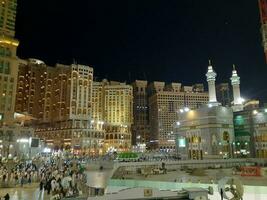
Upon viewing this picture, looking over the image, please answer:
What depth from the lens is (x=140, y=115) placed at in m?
166

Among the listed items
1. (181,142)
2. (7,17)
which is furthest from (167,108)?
(7,17)

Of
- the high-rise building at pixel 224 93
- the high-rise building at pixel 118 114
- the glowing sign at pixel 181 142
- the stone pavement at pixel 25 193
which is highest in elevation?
the high-rise building at pixel 224 93

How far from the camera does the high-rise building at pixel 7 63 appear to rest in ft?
223

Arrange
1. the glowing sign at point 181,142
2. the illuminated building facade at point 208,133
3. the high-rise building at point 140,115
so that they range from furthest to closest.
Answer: the high-rise building at point 140,115 → the glowing sign at point 181,142 → the illuminated building facade at point 208,133

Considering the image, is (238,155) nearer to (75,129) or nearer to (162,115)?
(75,129)

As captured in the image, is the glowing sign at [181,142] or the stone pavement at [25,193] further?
the glowing sign at [181,142]

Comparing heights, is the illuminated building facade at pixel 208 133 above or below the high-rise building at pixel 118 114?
below

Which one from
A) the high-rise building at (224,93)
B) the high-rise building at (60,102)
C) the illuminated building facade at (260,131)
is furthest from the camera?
the high-rise building at (224,93)

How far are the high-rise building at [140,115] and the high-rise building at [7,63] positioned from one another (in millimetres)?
97130

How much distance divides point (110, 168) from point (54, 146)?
2935 inches

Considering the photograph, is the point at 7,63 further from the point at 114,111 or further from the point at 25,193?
the point at 114,111

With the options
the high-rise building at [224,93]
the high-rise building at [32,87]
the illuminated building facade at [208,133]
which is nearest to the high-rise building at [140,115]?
the high-rise building at [224,93]

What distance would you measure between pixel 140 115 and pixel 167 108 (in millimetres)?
21960

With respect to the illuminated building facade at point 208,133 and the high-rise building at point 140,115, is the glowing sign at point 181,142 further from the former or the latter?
the high-rise building at point 140,115
